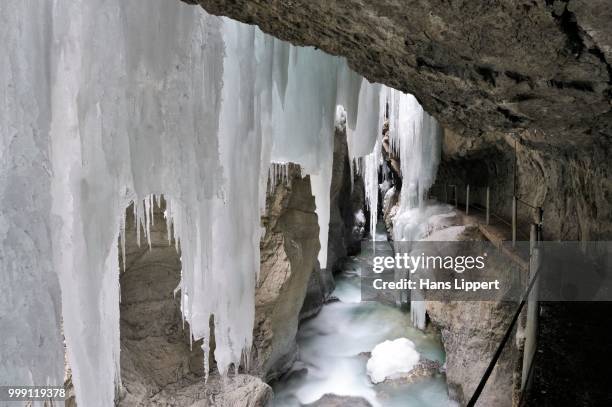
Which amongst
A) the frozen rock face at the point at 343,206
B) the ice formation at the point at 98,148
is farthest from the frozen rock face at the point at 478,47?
the frozen rock face at the point at 343,206

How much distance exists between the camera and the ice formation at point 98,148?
2.21 m

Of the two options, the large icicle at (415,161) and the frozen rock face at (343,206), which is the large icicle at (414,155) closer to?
the large icicle at (415,161)

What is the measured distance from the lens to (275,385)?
25.0 ft

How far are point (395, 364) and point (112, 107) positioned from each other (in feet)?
24.0

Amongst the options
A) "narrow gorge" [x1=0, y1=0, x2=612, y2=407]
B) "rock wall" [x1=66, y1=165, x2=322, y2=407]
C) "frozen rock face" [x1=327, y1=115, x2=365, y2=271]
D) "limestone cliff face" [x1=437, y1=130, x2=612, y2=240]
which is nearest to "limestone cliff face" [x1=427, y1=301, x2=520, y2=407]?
"narrow gorge" [x1=0, y1=0, x2=612, y2=407]

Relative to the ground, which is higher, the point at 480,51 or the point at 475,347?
the point at 480,51

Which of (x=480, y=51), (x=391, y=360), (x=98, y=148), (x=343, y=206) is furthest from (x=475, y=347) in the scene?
(x=343, y=206)

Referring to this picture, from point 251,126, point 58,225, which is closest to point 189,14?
point 251,126

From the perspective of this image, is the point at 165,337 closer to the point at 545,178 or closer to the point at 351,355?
the point at 351,355

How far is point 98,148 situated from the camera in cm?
266

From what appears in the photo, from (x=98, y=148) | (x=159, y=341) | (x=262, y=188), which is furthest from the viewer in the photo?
(x=159, y=341)

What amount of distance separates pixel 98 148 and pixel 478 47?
2427 millimetres

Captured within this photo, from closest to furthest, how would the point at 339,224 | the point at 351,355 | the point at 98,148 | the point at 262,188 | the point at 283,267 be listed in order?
the point at 98,148 → the point at 262,188 → the point at 283,267 → the point at 351,355 → the point at 339,224

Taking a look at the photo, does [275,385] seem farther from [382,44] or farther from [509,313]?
[382,44]
